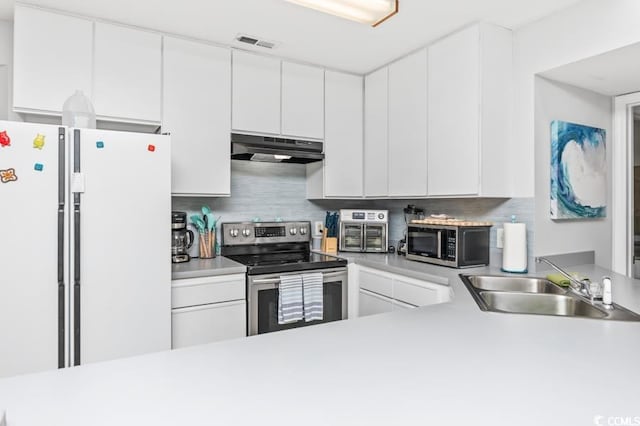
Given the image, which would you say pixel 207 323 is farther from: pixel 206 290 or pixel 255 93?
pixel 255 93

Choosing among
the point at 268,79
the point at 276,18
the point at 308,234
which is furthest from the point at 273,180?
the point at 276,18

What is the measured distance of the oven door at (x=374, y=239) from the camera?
10.8 feet

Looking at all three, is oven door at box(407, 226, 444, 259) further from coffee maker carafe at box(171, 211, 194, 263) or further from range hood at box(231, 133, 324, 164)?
coffee maker carafe at box(171, 211, 194, 263)

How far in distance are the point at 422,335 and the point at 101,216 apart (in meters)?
1.68

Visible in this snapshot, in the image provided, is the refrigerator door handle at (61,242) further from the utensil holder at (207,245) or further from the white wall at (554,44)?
the white wall at (554,44)

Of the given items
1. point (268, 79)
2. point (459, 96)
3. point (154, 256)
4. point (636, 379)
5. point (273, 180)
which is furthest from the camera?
point (273, 180)

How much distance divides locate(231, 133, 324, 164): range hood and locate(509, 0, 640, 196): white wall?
1411mm

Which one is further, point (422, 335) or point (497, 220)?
point (497, 220)

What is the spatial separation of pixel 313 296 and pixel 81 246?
143 cm

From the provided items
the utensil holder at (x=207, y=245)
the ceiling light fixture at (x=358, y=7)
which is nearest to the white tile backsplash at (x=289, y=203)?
the utensil holder at (x=207, y=245)

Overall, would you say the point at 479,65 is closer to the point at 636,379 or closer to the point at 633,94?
the point at 633,94

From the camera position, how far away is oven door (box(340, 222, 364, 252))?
3.31m

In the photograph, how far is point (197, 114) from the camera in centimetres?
274

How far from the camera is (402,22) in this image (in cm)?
248
